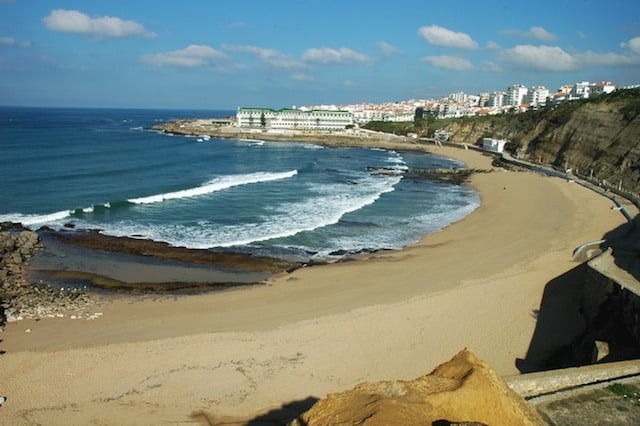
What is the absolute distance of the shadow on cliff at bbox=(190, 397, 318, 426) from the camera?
9.51m

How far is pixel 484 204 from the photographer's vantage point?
31703mm

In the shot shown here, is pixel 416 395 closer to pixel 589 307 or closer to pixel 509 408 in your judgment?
pixel 509 408

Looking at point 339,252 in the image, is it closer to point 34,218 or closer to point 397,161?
point 34,218

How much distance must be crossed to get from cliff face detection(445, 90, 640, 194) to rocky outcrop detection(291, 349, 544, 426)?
103 ft

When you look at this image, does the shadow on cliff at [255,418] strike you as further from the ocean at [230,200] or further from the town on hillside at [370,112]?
the town on hillside at [370,112]

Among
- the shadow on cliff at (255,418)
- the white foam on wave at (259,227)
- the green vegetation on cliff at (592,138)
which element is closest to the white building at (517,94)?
the green vegetation on cliff at (592,138)

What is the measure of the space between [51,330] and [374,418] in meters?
11.0

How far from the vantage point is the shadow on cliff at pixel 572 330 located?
1090 centimetres

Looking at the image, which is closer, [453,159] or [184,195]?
[184,195]

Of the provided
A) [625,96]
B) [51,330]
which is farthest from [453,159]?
[51,330]

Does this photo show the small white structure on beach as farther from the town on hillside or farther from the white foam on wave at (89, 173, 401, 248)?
the white foam on wave at (89, 173, 401, 248)

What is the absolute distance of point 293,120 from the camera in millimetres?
99688

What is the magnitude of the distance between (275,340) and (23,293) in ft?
29.0

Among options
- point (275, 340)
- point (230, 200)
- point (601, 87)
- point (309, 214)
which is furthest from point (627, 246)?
point (601, 87)
